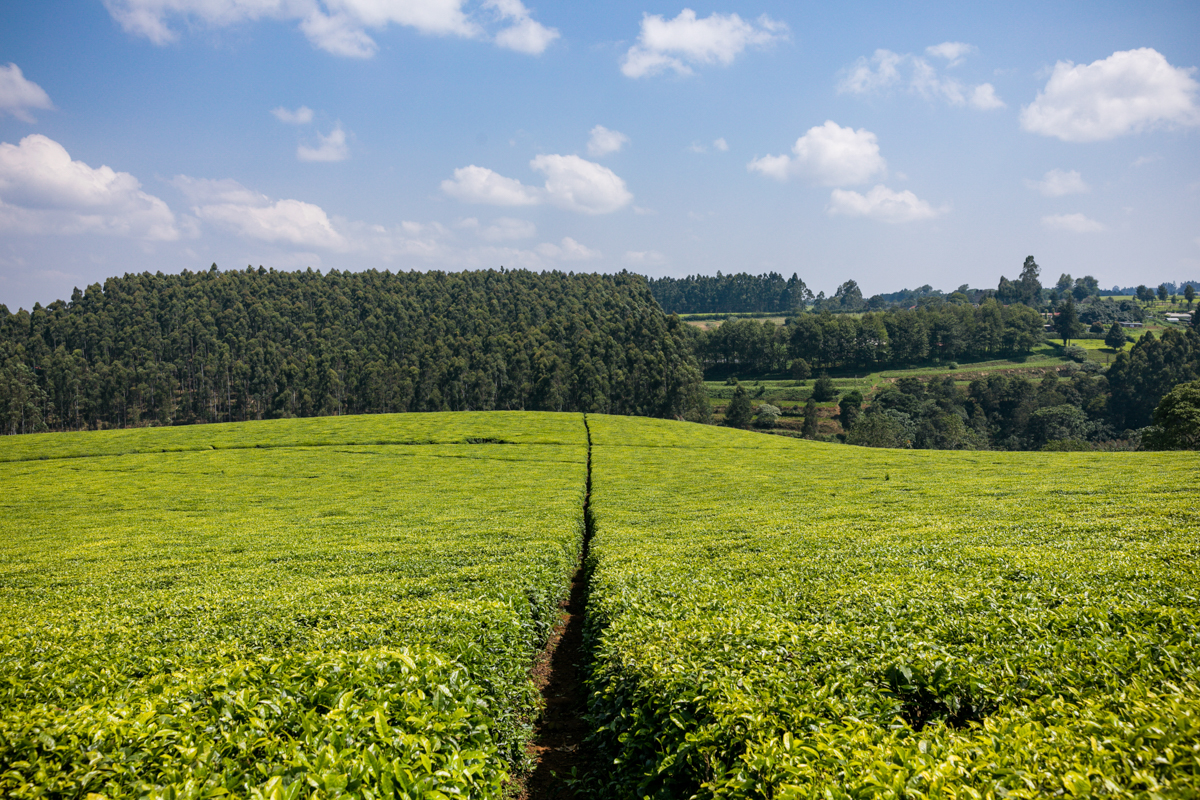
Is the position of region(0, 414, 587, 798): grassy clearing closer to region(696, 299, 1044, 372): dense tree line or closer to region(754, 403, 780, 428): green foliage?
region(754, 403, 780, 428): green foliage

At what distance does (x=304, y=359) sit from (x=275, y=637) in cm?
16628

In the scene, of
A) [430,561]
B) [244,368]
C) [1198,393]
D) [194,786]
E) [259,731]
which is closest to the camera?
[194,786]

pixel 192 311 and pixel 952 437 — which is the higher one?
pixel 192 311

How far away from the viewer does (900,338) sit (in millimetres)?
181750

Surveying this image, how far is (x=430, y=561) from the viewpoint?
19.9 m

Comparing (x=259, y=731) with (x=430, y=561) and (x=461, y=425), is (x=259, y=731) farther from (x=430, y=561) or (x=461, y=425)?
(x=461, y=425)

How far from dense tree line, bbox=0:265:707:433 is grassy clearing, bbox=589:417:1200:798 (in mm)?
117765

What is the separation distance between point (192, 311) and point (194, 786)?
216508 mm

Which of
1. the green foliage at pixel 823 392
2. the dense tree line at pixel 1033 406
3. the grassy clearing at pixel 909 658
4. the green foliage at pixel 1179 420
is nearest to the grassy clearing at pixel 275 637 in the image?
the grassy clearing at pixel 909 658

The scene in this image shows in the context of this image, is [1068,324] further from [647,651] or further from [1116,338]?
[647,651]

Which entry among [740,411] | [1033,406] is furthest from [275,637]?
[1033,406]

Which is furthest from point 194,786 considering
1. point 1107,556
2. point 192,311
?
point 192,311

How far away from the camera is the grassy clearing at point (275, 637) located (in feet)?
18.0

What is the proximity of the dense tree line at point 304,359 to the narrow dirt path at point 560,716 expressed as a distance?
118 metres
